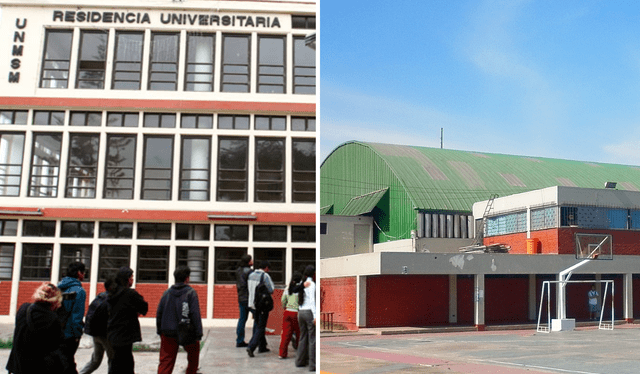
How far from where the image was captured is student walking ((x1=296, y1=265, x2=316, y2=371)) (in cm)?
613

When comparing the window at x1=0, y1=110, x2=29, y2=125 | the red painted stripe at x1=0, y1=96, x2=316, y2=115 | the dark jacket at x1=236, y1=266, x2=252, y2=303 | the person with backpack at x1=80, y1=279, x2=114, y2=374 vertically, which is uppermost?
the red painted stripe at x1=0, y1=96, x2=316, y2=115

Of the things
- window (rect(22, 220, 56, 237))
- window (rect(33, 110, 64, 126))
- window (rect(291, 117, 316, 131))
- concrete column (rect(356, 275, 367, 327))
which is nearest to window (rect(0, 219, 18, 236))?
window (rect(22, 220, 56, 237))

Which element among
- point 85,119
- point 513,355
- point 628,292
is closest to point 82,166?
point 85,119

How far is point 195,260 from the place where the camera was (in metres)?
8.39

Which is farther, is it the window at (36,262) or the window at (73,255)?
the window at (73,255)

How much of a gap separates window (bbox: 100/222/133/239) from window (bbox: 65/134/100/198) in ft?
1.73

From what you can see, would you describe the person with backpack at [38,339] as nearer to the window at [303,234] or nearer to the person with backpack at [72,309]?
the person with backpack at [72,309]

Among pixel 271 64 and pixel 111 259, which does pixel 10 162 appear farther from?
pixel 271 64

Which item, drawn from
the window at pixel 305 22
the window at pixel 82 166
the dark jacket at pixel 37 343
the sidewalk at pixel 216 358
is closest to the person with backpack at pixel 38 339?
the dark jacket at pixel 37 343

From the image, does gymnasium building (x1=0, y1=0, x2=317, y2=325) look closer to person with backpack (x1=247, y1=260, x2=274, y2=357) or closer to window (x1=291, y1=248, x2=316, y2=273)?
window (x1=291, y1=248, x2=316, y2=273)

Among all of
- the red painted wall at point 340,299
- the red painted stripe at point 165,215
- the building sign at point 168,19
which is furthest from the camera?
the red painted wall at point 340,299

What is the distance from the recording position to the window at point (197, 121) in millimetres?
8141

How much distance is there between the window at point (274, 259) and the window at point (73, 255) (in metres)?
2.15

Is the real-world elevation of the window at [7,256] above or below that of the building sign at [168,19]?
below
